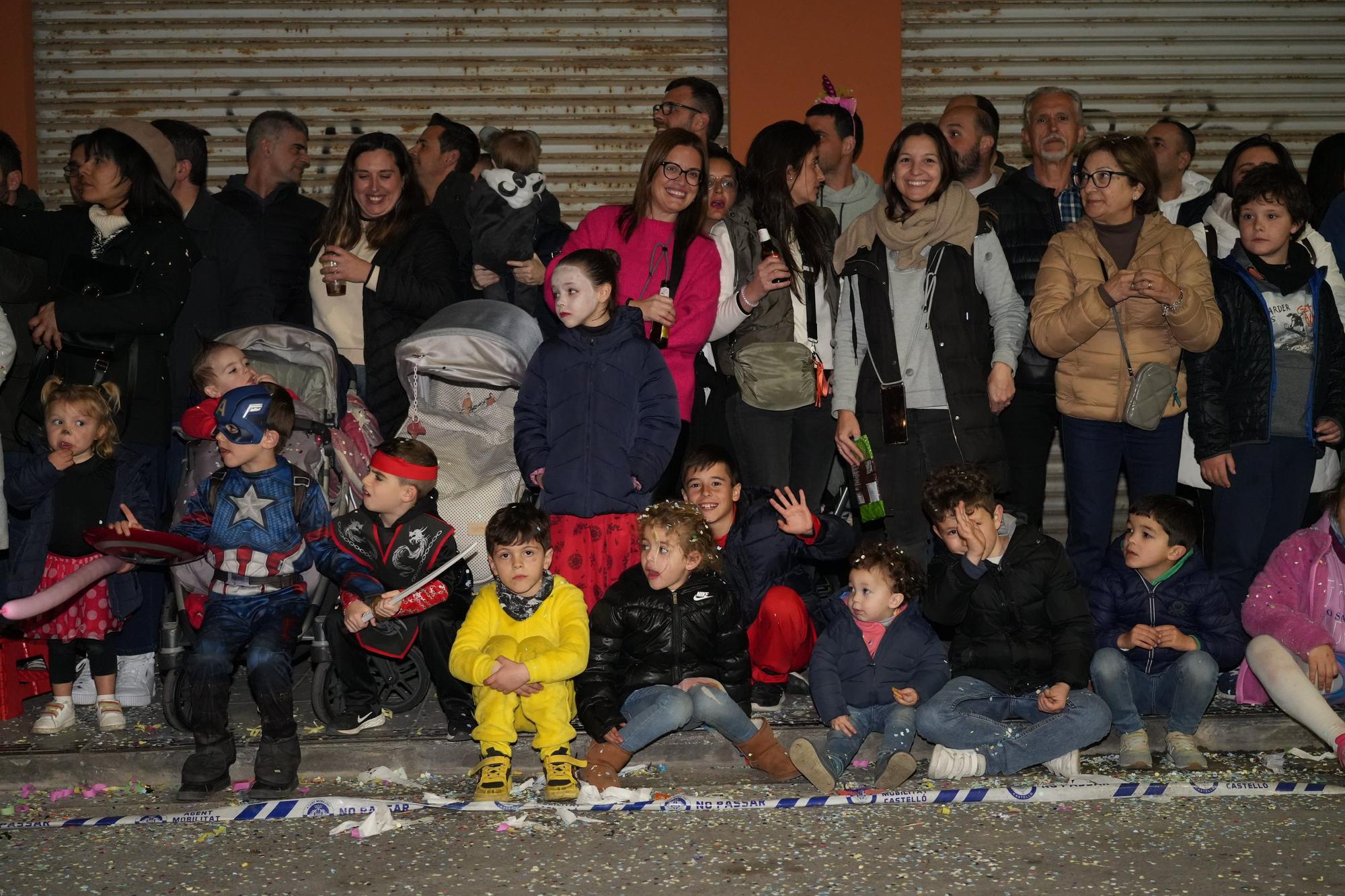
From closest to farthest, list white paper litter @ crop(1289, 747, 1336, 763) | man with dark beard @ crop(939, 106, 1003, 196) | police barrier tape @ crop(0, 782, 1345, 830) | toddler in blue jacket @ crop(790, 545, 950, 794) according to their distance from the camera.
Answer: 1. police barrier tape @ crop(0, 782, 1345, 830)
2. toddler in blue jacket @ crop(790, 545, 950, 794)
3. white paper litter @ crop(1289, 747, 1336, 763)
4. man with dark beard @ crop(939, 106, 1003, 196)

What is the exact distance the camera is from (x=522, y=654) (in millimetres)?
5227

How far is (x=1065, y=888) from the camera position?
4.18 metres

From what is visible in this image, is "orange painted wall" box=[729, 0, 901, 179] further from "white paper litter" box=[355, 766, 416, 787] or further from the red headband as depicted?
"white paper litter" box=[355, 766, 416, 787]

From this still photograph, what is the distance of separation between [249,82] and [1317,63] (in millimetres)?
7269

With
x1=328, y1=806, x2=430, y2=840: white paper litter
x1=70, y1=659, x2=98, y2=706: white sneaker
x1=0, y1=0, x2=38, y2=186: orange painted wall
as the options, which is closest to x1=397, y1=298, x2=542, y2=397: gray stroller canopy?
x1=70, y1=659, x2=98, y2=706: white sneaker

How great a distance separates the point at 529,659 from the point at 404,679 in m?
0.84

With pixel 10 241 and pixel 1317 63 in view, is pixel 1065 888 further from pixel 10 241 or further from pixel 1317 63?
pixel 1317 63

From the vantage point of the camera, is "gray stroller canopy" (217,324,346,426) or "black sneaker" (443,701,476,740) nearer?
"black sneaker" (443,701,476,740)

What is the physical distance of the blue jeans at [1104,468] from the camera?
6121 mm

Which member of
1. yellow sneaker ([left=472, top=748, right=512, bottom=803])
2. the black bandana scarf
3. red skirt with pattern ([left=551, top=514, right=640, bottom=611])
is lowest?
yellow sneaker ([left=472, top=748, right=512, bottom=803])

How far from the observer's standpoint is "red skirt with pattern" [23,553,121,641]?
5750mm

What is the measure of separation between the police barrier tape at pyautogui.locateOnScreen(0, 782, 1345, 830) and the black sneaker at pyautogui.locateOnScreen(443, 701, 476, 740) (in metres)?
0.47

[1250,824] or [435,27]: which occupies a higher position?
[435,27]

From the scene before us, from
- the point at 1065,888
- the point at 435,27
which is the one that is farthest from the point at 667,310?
the point at 435,27
